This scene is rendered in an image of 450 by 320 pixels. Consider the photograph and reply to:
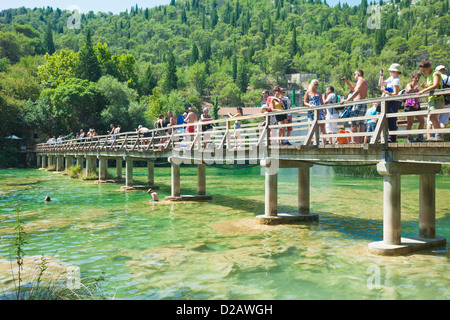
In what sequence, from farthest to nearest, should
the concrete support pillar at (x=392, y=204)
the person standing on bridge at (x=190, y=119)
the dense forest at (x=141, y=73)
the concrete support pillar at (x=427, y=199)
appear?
the dense forest at (x=141, y=73)
the person standing on bridge at (x=190, y=119)
the concrete support pillar at (x=427, y=199)
the concrete support pillar at (x=392, y=204)

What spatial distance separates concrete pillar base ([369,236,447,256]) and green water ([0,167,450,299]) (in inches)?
7.6

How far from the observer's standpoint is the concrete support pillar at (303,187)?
54.2 feet

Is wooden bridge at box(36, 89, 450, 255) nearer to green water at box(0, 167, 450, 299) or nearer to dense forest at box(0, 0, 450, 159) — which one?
green water at box(0, 167, 450, 299)

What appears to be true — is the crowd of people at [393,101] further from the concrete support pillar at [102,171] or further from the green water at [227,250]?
the concrete support pillar at [102,171]

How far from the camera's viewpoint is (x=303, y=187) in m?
16.7

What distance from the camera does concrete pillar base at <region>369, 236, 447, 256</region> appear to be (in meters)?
11.1

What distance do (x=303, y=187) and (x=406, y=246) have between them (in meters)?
5.77

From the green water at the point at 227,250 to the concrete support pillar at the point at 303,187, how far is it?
0.89 m

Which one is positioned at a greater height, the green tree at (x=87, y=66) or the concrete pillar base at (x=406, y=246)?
the green tree at (x=87, y=66)

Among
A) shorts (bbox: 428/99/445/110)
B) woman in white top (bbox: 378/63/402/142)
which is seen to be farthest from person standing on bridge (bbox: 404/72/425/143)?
shorts (bbox: 428/99/445/110)

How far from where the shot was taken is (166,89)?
134 meters

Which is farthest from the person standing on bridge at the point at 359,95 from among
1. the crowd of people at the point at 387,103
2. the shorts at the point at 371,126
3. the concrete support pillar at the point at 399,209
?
the concrete support pillar at the point at 399,209

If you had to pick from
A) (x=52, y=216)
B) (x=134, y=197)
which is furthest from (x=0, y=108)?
(x=52, y=216)

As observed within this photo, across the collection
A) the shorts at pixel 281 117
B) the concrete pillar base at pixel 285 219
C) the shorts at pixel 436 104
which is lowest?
the concrete pillar base at pixel 285 219
